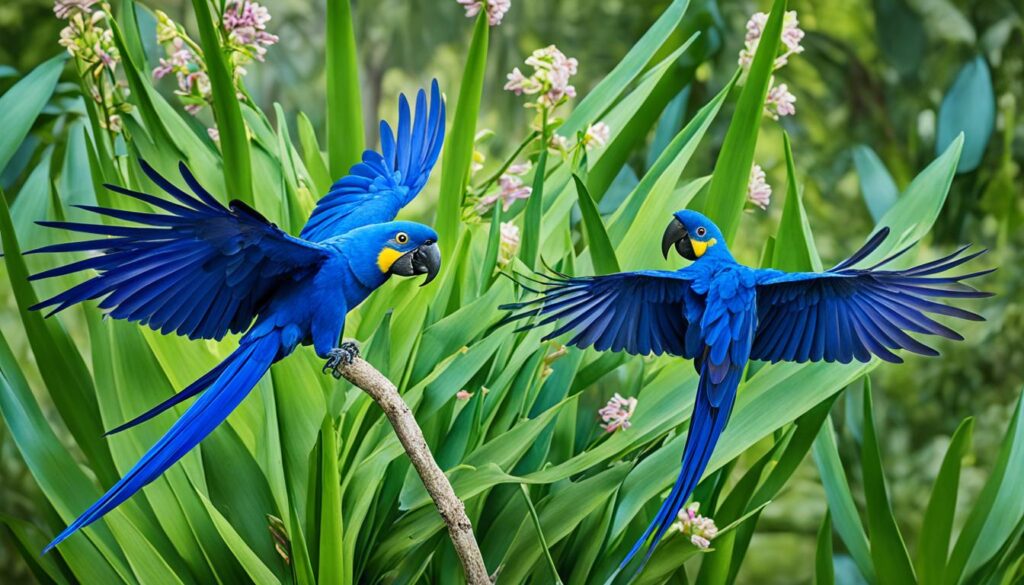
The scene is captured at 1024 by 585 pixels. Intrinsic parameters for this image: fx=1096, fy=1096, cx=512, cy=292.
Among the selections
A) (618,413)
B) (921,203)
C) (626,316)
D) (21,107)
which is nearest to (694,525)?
(618,413)

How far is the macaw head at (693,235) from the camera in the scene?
1.65 ft

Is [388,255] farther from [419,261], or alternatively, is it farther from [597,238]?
[597,238]

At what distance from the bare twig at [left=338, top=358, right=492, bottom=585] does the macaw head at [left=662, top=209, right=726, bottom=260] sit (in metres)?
0.14

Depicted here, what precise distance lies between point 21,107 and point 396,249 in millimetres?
504

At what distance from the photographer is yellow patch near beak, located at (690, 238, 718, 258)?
1.66 ft

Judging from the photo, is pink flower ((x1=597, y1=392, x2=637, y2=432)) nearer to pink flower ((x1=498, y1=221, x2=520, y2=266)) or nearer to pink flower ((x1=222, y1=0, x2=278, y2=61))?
pink flower ((x1=498, y1=221, x2=520, y2=266))

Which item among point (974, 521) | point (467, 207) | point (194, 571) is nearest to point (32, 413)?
point (194, 571)

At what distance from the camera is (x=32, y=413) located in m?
0.71

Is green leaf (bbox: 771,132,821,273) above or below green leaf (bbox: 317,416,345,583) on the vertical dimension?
above

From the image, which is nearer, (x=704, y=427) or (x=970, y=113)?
(x=704, y=427)

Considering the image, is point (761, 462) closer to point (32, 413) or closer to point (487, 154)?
point (32, 413)

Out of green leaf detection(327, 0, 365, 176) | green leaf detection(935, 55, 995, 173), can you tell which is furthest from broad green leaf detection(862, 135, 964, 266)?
green leaf detection(935, 55, 995, 173)

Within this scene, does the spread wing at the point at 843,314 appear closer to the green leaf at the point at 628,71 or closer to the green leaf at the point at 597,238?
the green leaf at the point at 597,238

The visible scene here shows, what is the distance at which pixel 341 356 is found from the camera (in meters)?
0.49
